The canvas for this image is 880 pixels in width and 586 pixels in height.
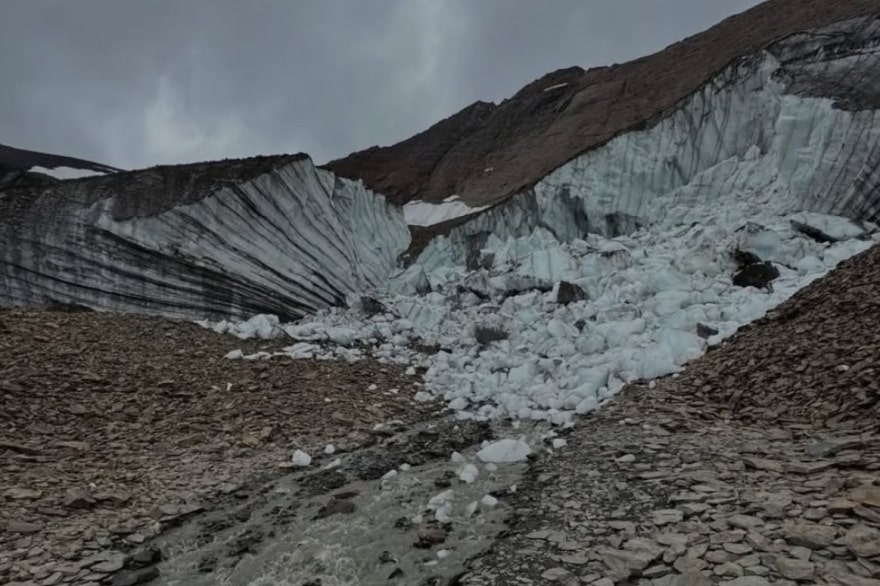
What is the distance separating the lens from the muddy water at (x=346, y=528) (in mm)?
4555

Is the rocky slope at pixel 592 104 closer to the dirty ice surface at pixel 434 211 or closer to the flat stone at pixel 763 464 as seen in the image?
the dirty ice surface at pixel 434 211

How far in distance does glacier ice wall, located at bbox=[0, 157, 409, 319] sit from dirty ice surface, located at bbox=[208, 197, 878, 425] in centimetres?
157

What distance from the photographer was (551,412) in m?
7.72

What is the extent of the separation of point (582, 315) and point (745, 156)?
337 inches

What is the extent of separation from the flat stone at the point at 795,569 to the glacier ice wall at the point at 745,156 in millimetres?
11267

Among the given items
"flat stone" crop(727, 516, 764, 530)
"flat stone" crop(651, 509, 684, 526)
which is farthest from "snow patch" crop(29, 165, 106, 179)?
"flat stone" crop(727, 516, 764, 530)

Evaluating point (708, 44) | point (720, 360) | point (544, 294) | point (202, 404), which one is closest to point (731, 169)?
point (544, 294)

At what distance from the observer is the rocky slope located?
15758mm

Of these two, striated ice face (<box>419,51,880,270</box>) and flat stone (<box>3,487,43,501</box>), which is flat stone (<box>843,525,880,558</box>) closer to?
flat stone (<box>3,487,43,501</box>)

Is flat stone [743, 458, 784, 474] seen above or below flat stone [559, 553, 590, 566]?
below

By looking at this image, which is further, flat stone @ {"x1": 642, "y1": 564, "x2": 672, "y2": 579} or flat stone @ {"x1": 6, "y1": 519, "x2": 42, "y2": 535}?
flat stone @ {"x1": 6, "y1": 519, "x2": 42, "y2": 535}

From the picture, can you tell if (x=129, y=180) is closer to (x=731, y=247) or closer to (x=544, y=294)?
(x=544, y=294)

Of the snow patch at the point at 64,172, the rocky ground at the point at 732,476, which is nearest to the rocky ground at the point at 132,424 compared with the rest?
the rocky ground at the point at 732,476

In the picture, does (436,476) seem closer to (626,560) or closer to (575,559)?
(575,559)
